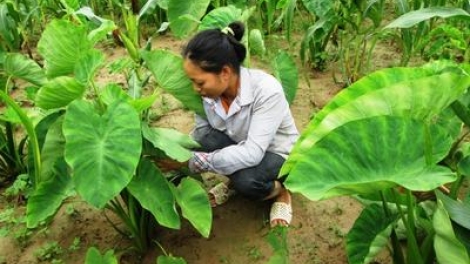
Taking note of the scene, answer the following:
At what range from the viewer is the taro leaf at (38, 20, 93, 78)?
5.12 feet

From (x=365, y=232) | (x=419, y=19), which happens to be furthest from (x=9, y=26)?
(x=365, y=232)

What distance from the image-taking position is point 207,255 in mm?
1834

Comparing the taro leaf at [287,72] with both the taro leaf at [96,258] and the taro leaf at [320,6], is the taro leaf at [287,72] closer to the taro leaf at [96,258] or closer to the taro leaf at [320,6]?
the taro leaf at [320,6]

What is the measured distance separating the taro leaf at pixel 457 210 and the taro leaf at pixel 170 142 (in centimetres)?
71

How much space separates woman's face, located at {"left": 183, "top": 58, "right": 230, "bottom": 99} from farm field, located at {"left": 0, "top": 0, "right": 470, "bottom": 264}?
0.06 meters

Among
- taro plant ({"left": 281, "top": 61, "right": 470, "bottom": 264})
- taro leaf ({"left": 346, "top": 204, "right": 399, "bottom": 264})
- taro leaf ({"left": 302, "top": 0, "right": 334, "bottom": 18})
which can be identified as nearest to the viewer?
taro plant ({"left": 281, "top": 61, "right": 470, "bottom": 264})

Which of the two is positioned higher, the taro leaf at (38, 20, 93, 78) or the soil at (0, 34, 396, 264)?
the taro leaf at (38, 20, 93, 78)

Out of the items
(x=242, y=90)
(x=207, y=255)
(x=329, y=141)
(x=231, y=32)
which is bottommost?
(x=207, y=255)

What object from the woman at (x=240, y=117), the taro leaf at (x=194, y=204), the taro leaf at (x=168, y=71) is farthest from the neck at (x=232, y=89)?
the taro leaf at (x=194, y=204)

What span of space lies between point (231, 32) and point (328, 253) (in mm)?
863

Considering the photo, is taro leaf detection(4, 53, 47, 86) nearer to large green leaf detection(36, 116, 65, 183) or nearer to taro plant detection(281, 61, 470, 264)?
large green leaf detection(36, 116, 65, 183)

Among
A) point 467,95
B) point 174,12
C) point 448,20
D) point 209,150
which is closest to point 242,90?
point 209,150

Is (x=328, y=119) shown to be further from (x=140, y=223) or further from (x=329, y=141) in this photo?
(x=140, y=223)

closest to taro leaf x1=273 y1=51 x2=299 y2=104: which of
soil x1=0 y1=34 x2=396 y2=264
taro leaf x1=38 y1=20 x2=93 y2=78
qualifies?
soil x1=0 y1=34 x2=396 y2=264
